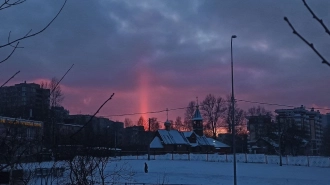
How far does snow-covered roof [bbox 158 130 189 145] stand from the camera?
8812cm

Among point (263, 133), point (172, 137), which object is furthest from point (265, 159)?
Result: point (263, 133)

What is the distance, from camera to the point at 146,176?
4025 centimetres

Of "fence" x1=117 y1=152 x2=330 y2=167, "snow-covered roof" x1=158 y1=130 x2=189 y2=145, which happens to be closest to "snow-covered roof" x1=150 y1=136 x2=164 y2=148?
"snow-covered roof" x1=158 y1=130 x2=189 y2=145

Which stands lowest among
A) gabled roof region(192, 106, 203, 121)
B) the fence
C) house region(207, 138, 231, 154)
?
the fence

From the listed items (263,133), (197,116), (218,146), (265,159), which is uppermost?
(197,116)

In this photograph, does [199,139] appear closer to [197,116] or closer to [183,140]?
[197,116]

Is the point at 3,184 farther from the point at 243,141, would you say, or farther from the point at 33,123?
Answer: the point at 243,141

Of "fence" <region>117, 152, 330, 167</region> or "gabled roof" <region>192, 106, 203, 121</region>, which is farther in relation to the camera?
"gabled roof" <region>192, 106, 203, 121</region>

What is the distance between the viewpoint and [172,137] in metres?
90.1

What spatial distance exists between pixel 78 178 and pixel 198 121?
3566 inches

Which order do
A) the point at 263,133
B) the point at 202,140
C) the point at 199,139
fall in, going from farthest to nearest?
the point at 202,140 < the point at 263,133 < the point at 199,139

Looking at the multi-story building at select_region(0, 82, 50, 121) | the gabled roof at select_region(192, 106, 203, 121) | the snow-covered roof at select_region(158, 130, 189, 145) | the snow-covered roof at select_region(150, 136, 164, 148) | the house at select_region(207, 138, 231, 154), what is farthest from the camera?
the gabled roof at select_region(192, 106, 203, 121)

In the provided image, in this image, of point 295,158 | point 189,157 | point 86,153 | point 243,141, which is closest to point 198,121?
point 243,141

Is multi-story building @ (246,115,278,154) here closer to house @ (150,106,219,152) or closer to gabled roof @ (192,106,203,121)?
house @ (150,106,219,152)
